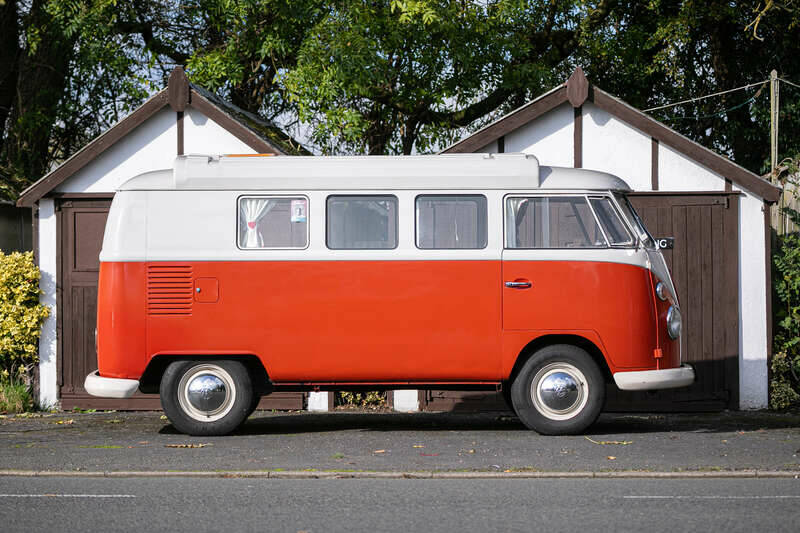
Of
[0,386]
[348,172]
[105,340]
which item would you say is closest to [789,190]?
[348,172]

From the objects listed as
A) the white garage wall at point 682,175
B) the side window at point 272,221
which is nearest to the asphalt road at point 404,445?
the side window at point 272,221

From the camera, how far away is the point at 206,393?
10320 millimetres

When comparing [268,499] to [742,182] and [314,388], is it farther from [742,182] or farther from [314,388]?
[742,182]

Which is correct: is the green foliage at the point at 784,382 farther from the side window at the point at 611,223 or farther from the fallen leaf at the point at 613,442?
the side window at the point at 611,223

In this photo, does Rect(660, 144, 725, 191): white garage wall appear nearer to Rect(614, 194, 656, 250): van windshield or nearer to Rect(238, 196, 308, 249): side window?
Rect(614, 194, 656, 250): van windshield

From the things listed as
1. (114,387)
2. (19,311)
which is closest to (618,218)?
(114,387)

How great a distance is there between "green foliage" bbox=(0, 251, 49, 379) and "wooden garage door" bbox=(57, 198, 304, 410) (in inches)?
12.3

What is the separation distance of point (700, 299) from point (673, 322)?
300cm

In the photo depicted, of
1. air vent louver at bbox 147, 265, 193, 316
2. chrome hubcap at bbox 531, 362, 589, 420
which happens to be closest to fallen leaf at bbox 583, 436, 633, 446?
chrome hubcap at bbox 531, 362, 589, 420

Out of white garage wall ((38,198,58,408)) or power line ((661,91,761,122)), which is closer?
white garage wall ((38,198,58,408))

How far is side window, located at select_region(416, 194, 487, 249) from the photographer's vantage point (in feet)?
33.6

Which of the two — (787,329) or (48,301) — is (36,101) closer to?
(48,301)

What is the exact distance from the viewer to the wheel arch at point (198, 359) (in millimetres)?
10352

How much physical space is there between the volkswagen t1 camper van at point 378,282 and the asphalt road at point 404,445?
0.54 m
